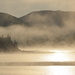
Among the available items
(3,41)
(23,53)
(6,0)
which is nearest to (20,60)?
(23,53)

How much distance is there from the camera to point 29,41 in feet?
11.9

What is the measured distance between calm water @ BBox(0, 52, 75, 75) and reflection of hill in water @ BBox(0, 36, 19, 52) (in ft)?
0.28

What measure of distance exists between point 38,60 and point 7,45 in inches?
18.3

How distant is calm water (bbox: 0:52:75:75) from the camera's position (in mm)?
3512

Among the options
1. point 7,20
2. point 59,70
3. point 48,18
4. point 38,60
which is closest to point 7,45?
point 7,20

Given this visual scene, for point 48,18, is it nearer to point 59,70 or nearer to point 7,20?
point 7,20

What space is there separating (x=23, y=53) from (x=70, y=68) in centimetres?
64

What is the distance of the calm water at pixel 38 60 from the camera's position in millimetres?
3512

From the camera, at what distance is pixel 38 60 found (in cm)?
359

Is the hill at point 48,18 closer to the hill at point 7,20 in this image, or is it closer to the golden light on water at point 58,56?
the hill at point 7,20

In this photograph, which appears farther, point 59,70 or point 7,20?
point 7,20

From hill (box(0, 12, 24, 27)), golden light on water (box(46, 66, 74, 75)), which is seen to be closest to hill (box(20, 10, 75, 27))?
hill (box(0, 12, 24, 27))

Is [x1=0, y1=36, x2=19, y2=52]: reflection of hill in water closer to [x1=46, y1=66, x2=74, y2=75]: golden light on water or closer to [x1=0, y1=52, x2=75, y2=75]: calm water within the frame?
[x1=0, y1=52, x2=75, y2=75]: calm water

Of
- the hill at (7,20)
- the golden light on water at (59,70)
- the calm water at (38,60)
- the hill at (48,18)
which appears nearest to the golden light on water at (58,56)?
the calm water at (38,60)
